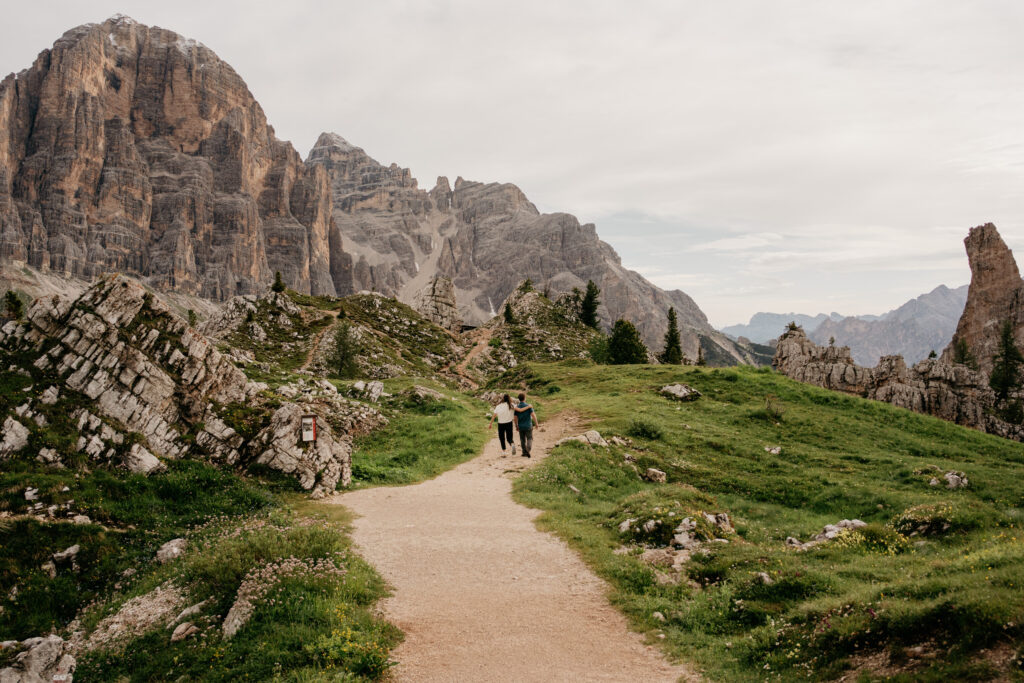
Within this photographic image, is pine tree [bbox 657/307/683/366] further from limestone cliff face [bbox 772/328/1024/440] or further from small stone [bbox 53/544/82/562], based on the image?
small stone [bbox 53/544/82/562]

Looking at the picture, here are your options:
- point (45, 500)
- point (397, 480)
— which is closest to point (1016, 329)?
point (397, 480)

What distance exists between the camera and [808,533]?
17.3 m

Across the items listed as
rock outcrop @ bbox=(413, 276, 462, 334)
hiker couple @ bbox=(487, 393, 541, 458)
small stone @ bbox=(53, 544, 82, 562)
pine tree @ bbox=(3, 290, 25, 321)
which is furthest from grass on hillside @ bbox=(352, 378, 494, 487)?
Answer: rock outcrop @ bbox=(413, 276, 462, 334)

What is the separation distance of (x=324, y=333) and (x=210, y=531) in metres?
59.2

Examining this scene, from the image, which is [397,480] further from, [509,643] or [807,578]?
[807,578]

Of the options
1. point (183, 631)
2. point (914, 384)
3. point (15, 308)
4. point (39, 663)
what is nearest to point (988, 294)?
point (914, 384)

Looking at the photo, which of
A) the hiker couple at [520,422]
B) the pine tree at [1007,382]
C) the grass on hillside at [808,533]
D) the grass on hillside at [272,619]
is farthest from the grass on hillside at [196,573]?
the pine tree at [1007,382]

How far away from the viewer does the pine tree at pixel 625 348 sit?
6650cm

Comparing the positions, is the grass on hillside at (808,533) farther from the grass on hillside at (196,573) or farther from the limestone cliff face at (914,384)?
the limestone cliff face at (914,384)

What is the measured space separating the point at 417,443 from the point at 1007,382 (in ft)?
346

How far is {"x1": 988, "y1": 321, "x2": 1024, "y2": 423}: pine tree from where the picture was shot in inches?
3007

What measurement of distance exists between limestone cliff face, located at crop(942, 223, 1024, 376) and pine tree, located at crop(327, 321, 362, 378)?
16787 centimetres

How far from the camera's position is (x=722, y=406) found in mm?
36500

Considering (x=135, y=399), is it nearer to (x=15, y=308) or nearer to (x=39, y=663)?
(x=39, y=663)
